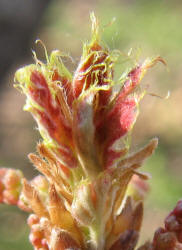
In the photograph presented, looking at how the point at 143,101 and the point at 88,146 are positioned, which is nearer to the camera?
the point at 88,146

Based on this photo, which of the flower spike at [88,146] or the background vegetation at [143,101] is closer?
the flower spike at [88,146]

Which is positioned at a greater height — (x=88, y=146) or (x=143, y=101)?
(x=143, y=101)

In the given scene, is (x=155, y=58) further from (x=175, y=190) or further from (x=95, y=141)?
(x=175, y=190)

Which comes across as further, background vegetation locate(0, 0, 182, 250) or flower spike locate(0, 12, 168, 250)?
background vegetation locate(0, 0, 182, 250)

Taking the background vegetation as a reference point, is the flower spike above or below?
below

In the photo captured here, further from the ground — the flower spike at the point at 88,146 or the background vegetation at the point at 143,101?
the background vegetation at the point at 143,101

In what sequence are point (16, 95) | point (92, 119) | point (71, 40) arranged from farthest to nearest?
point (71, 40), point (16, 95), point (92, 119)

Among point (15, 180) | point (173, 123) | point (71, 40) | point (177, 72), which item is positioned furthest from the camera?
point (71, 40)

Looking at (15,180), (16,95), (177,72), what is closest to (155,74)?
(177,72)

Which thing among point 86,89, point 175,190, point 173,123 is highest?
point 173,123

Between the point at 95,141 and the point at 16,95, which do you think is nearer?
the point at 95,141

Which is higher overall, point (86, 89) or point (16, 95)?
point (16, 95)
